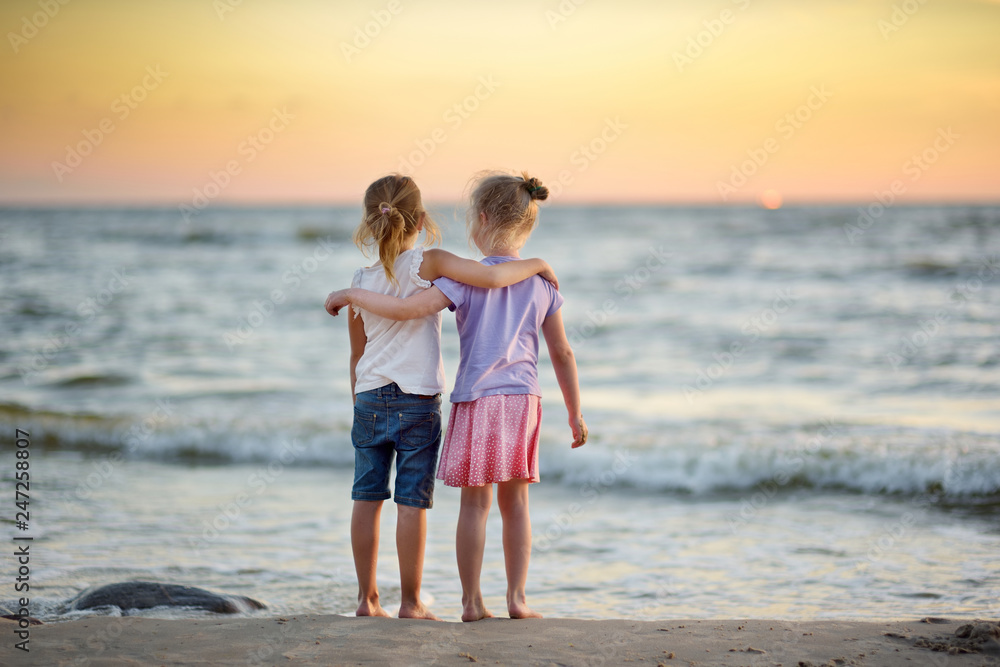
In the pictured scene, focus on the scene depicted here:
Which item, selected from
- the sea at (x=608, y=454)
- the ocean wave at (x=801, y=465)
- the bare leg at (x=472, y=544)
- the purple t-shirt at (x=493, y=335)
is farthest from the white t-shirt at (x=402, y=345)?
the ocean wave at (x=801, y=465)

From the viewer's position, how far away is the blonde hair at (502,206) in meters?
3.08

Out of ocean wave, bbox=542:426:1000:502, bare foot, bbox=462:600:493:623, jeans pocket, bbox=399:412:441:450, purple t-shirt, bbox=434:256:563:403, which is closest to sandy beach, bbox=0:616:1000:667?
bare foot, bbox=462:600:493:623

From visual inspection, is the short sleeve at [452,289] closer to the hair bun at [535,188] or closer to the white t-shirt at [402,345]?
the white t-shirt at [402,345]

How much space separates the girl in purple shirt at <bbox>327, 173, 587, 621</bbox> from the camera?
302 cm

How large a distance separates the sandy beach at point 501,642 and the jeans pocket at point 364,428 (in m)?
0.68

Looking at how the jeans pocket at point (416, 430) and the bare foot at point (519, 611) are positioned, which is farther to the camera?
the bare foot at point (519, 611)

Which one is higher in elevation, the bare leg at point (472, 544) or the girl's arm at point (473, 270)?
the girl's arm at point (473, 270)

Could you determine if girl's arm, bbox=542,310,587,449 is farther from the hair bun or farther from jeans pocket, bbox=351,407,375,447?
jeans pocket, bbox=351,407,375,447

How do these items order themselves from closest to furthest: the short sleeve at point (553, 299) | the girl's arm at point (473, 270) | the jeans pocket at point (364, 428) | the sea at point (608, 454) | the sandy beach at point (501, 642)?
the sandy beach at point (501, 642), the girl's arm at point (473, 270), the jeans pocket at point (364, 428), the short sleeve at point (553, 299), the sea at point (608, 454)

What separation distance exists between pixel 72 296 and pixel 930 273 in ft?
55.6

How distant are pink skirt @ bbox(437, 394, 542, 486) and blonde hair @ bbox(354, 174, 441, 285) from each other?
593 mm

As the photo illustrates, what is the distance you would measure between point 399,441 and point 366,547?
0.48m

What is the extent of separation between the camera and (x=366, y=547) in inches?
125

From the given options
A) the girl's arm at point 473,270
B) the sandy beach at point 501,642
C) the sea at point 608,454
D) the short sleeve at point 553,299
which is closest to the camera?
the sandy beach at point 501,642
